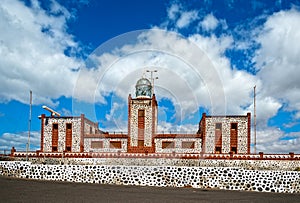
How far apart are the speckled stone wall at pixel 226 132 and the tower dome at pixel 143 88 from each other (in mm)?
5471

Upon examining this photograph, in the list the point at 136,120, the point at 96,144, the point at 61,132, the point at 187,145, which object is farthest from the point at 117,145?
the point at 187,145

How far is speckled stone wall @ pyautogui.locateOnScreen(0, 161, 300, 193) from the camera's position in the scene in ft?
37.7

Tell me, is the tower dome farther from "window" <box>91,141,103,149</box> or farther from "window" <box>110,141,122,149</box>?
"window" <box>91,141,103,149</box>

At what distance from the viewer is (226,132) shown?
2439 centimetres

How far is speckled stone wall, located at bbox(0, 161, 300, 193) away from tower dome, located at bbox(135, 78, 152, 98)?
1408 cm

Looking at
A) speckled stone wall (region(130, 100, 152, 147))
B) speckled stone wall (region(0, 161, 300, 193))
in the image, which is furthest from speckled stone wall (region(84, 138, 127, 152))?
speckled stone wall (region(0, 161, 300, 193))

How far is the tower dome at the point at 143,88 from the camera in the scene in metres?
25.8

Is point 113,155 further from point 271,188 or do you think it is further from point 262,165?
point 271,188

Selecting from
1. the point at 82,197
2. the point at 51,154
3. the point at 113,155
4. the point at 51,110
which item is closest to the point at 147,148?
the point at 113,155

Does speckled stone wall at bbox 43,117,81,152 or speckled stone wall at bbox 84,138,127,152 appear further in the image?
speckled stone wall at bbox 43,117,81,152

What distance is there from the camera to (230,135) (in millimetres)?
24391

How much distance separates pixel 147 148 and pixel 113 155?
3.80 metres

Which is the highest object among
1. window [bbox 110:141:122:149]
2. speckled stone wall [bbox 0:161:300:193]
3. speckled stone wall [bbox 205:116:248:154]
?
speckled stone wall [bbox 205:116:248:154]

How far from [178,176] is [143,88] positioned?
48.0 ft
